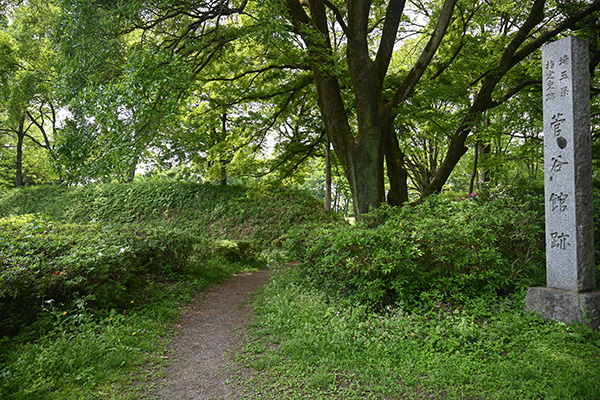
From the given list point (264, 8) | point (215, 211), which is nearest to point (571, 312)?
point (264, 8)

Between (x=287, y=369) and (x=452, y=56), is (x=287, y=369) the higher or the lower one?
the lower one

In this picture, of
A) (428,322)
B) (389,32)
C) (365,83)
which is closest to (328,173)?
(365,83)

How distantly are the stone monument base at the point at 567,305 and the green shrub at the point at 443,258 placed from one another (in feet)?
1.08

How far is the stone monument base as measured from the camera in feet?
10.7

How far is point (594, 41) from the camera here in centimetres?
708

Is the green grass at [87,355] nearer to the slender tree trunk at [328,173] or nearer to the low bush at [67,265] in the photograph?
the low bush at [67,265]

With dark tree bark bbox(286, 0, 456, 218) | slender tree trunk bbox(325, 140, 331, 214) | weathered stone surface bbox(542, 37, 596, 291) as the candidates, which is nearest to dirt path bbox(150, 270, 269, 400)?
dark tree bark bbox(286, 0, 456, 218)

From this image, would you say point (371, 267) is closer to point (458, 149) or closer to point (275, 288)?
point (275, 288)

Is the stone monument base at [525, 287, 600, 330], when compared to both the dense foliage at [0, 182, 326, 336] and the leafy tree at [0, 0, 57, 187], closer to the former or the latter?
the dense foliage at [0, 182, 326, 336]

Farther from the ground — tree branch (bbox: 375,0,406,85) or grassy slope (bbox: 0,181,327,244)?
tree branch (bbox: 375,0,406,85)

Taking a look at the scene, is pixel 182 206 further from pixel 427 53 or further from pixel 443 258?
pixel 443 258

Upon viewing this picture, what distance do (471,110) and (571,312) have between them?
17.4ft

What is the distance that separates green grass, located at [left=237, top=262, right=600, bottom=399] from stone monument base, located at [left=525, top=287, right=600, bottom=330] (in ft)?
0.41

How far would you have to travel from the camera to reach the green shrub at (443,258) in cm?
392
